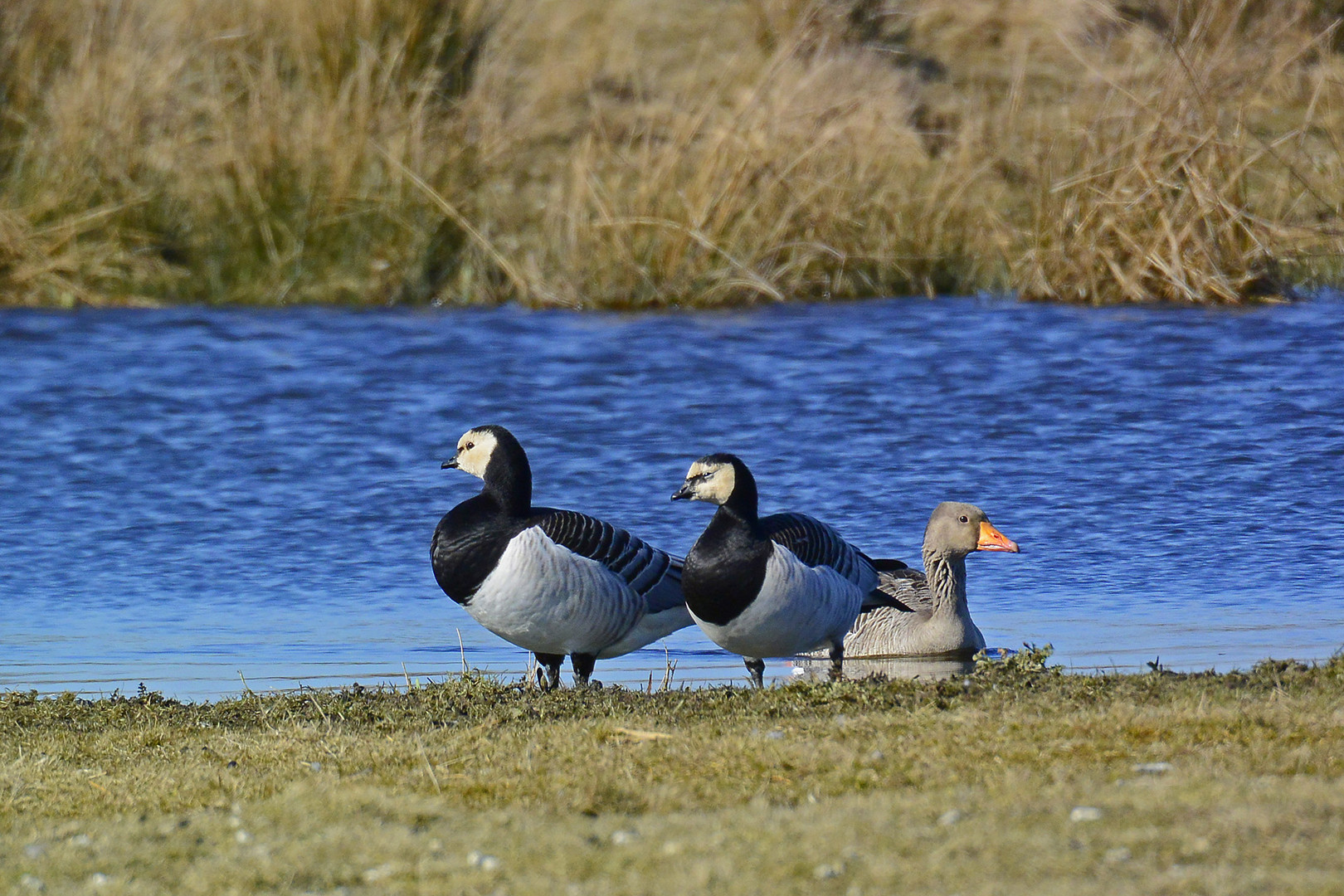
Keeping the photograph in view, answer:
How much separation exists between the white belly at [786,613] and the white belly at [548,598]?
42 cm

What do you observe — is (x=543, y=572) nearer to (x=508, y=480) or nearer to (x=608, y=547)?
(x=608, y=547)

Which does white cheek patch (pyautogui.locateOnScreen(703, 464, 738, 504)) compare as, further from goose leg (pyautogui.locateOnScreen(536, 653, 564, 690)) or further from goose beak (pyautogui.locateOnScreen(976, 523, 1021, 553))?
goose beak (pyautogui.locateOnScreen(976, 523, 1021, 553))

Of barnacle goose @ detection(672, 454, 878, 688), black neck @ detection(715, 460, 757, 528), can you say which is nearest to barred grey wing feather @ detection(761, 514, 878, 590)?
barnacle goose @ detection(672, 454, 878, 688)

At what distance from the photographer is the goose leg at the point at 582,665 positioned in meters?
8.24

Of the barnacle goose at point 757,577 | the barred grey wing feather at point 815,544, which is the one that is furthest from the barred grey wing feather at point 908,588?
the barnacle goose at point 757,577

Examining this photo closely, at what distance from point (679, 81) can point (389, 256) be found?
476cm

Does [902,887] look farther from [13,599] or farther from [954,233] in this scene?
[954,233]

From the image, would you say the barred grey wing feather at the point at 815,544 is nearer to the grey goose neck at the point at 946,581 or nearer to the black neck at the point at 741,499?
the black neck at the point at 741,499

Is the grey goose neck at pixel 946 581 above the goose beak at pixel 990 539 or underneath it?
underneath

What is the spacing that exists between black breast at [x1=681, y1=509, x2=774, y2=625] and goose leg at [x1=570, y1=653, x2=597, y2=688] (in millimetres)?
617

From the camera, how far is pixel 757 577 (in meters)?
7.78

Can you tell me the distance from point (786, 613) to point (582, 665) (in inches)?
41.5

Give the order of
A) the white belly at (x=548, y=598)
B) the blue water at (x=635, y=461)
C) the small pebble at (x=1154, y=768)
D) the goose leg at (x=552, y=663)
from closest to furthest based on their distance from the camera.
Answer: the small pebble at (x=1154, y=768), the white belly at (x=548, y=598), the goose leg at (x=552, y=663), the blue water at (x=635, y=461)

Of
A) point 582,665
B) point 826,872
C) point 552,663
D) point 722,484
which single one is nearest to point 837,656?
point 722,484
